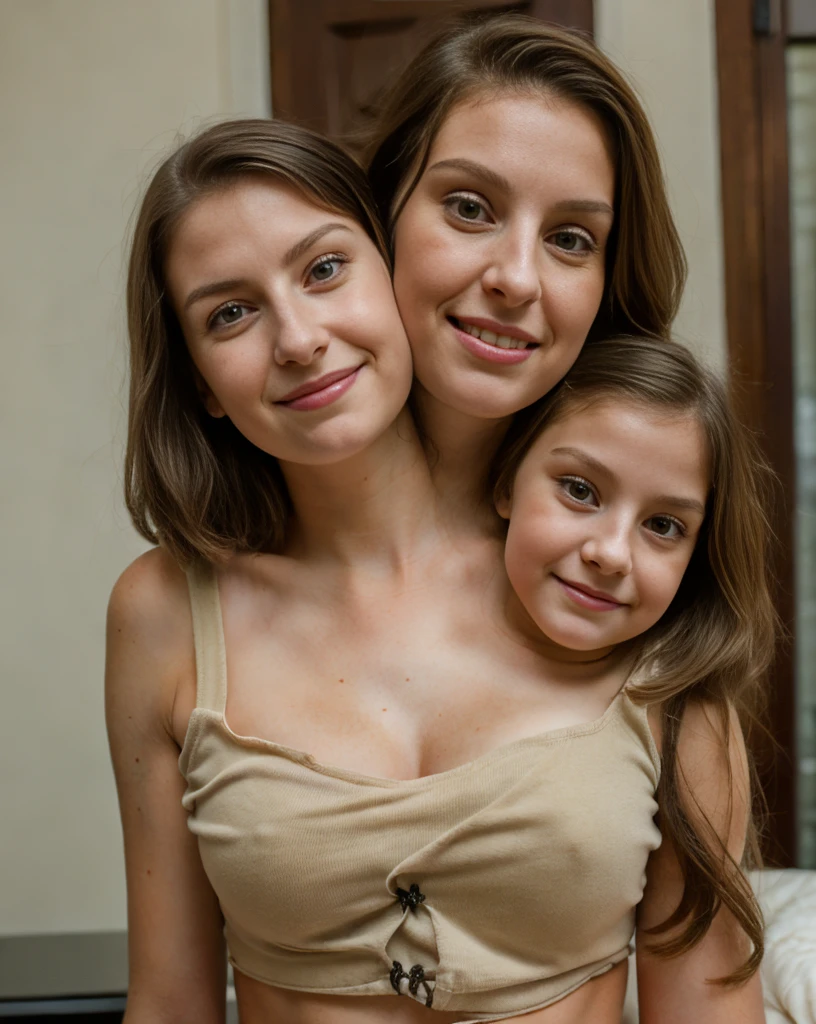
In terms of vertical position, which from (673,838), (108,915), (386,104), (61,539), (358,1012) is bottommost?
(108,915)

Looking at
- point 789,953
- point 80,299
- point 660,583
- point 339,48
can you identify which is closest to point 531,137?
point 660,583

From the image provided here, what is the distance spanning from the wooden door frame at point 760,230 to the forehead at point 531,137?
4.63ft

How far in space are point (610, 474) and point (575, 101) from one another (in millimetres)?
397

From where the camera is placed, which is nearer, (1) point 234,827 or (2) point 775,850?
(1) point 234,827

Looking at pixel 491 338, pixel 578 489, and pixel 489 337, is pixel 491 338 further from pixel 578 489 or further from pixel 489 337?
pixel 578 489

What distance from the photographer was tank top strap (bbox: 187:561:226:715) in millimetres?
1271

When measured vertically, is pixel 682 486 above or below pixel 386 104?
below

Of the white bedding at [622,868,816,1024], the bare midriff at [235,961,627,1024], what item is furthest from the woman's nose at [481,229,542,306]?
the white bedding at [622,868,816,1024]

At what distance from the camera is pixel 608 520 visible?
1.20 metres

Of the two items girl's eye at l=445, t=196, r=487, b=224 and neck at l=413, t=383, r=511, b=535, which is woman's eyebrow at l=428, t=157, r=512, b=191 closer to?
girl's eye at l=445, t=196, r=487, b=224

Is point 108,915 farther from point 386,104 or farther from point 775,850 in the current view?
point 386,104

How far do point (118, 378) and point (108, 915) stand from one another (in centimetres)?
125

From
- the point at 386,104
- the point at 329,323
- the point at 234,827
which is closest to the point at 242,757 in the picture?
the point at 234,827

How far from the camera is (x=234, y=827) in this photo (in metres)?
1.21
